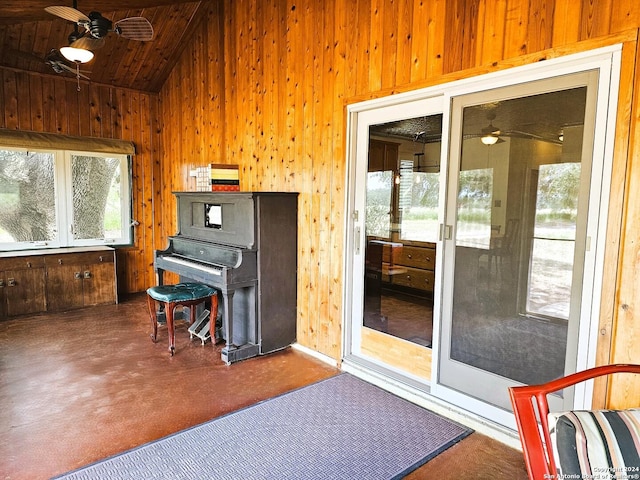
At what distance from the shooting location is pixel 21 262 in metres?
4.66

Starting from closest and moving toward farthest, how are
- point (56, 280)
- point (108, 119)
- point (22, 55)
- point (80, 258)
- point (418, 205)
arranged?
point (418, 205), point (22, 55), point (56, 280), point (80, 258), point (108, 119)

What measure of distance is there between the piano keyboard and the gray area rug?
1.24 meters

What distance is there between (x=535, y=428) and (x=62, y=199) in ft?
19.1

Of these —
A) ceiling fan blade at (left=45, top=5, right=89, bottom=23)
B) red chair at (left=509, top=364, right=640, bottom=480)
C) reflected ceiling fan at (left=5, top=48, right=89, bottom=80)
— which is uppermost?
reflected ceiling fan at (left=5, top=48, right=89, bottom=80)

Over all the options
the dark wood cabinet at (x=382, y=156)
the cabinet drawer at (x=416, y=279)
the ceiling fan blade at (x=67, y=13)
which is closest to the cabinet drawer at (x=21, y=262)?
the ceiling fan blade at (x=67, y=13)

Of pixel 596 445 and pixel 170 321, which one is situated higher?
pixel 596 445

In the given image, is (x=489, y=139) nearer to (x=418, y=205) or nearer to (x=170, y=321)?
(x=418, y=205)

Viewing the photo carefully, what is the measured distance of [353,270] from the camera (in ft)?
10.8

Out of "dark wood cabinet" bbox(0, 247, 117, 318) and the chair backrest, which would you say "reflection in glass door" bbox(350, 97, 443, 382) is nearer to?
the chair backrest

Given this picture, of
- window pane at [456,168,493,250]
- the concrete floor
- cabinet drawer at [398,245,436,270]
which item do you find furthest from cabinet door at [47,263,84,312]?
window pane at [456,168,493,250]

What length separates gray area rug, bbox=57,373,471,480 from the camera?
2047mm

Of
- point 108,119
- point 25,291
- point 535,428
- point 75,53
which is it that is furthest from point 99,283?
point 535,428

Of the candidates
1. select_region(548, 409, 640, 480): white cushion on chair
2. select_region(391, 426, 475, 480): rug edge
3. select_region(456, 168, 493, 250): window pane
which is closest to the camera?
select_region(548, 409, 640, 480): white cushion on chair

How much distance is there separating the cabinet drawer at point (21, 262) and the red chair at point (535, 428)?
17.2ft
